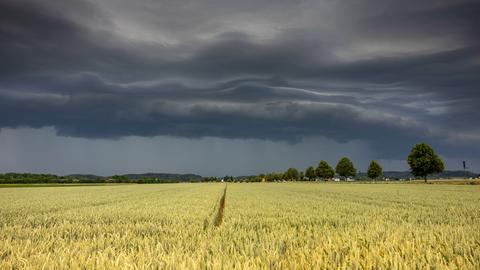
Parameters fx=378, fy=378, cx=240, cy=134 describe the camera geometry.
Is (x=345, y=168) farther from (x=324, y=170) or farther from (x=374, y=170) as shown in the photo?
(x=374, y=170)

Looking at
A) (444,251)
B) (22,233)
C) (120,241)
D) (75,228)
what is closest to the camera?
(444,251)

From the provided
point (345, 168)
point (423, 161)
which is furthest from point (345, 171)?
point (423, 161)

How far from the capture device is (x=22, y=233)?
865 cm

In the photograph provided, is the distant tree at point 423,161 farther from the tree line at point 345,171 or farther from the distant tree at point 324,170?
the distant tree at point 324,170

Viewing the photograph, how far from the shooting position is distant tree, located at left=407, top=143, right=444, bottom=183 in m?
91.2

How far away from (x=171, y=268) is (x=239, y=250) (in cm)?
194

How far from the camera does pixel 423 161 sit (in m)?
91.0

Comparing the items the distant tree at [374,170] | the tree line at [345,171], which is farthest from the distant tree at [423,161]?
the distant tree at [374,170]

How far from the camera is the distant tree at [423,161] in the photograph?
9119cm

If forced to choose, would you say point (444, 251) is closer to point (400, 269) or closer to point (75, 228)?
point (400, 269)

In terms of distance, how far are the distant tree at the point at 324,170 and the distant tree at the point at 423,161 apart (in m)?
74.9

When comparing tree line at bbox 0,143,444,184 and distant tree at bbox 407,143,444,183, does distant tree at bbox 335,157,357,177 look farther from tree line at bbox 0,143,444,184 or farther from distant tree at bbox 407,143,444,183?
distant tree at bbox 407,143,444,183

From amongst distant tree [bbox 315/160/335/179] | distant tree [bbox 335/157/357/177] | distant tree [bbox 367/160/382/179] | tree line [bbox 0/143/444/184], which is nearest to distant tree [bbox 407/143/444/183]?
tree line [bbox 0/143/444/184]

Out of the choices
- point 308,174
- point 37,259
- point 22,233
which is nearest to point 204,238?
point 37,259
